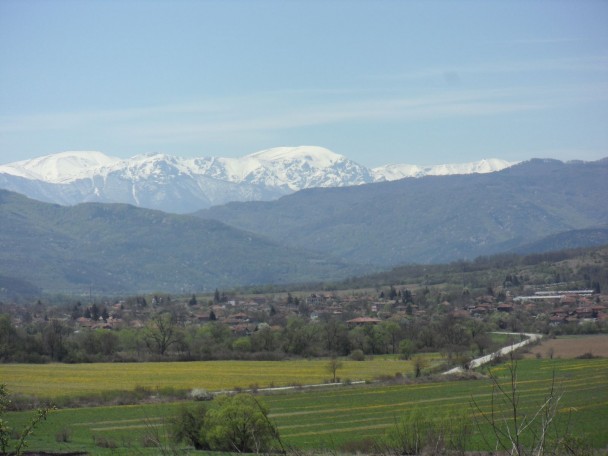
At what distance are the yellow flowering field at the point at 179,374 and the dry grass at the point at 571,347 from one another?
1138 cm

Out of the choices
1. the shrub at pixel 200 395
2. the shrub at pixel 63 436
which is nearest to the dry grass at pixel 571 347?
the shrub at pixel 200 395

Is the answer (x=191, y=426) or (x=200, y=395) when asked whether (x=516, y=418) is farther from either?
(x=200, y=395)

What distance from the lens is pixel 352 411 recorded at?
4481cm

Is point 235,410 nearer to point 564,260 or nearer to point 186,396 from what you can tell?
point 186,396

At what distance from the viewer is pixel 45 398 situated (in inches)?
1930

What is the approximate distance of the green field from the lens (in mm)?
33737

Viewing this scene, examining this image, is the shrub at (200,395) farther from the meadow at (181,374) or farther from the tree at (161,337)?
the tree at (161,337)

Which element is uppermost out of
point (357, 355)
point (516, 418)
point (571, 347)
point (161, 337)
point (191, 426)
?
point (516, 418)

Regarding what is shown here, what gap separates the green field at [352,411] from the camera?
33.7 meters

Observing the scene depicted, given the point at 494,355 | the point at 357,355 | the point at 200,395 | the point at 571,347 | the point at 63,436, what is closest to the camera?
the point at 63,436

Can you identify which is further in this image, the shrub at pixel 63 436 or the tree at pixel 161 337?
the tree at pixel 161 337

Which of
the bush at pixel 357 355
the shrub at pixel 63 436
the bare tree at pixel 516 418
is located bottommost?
the bush at pixel 357 355

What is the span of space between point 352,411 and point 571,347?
1656 inches

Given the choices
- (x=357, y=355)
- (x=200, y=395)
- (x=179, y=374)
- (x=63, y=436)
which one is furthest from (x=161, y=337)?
(x=63, y=436)
